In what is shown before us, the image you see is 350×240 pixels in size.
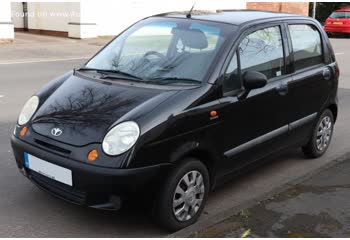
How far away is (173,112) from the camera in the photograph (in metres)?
3.47

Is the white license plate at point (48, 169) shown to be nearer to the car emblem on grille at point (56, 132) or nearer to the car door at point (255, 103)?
the car emblem on grille at point (56, 132)

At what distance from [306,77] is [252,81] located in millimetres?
1226

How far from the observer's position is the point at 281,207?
412 cm

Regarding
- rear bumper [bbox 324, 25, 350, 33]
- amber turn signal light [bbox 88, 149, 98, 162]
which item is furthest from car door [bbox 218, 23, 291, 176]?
rear bumper [bbox 324, 25, 350, 33]

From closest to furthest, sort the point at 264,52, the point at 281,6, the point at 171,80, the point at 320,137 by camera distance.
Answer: the point at 171,80 → the point at 264,52 → the point at 320,137 → the point at 281,6

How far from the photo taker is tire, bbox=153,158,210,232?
135 inches

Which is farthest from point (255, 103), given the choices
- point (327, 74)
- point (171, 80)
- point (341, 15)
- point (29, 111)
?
point (341, 15)

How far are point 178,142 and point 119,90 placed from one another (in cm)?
68

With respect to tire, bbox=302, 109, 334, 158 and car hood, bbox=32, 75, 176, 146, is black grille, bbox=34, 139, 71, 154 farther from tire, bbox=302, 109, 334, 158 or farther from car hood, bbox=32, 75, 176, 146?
tire, bbox=302, 109, 334, 158

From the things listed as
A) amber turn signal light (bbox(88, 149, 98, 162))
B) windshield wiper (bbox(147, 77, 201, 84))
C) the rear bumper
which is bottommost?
the rear bumper

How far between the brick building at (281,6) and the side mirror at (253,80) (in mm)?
25443

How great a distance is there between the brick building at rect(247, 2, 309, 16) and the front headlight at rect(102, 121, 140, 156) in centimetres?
2645

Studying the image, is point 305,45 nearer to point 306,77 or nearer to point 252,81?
point 306,77

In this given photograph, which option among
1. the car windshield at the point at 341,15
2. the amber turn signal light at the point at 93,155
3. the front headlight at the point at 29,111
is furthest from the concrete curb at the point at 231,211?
the car windshield at the point at 341,15
